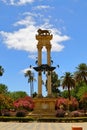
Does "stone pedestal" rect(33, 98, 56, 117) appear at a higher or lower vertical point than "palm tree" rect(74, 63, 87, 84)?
lower

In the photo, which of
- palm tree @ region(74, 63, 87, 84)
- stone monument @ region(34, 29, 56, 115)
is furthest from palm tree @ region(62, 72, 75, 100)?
stone monument @ region(34, 29, 56, 115)

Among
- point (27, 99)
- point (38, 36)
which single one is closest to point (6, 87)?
point (27, 99)

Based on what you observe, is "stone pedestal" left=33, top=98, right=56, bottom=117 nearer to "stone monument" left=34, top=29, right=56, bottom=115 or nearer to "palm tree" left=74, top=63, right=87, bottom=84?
"stone monument" left=34, top=29, right=56, bottom=115

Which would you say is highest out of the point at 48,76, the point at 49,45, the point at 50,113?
the point at 49,45

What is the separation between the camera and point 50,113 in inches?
2557

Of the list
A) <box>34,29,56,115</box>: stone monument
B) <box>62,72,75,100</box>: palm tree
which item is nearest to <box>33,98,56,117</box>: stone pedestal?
<box>34,29,56,115</box>: stone monument

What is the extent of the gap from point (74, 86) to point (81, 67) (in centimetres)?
506

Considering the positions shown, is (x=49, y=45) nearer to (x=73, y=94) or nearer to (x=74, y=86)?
(x=74, y=86)

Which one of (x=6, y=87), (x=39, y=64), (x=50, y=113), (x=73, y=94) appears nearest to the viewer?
(x=50, y=113)

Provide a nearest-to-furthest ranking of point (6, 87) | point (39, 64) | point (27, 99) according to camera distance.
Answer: point (39, 64), point (27, 99), point (6, 87)

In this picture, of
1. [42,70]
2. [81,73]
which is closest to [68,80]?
[81,73]

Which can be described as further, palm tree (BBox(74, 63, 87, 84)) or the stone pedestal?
palm tree (BBox(74, 63, 87, 84))

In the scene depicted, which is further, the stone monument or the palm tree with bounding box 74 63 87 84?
the palm tree with bounding box 74 63 87 84

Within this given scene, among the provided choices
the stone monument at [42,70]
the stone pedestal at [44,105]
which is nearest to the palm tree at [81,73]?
the stone monument at [42,70]
